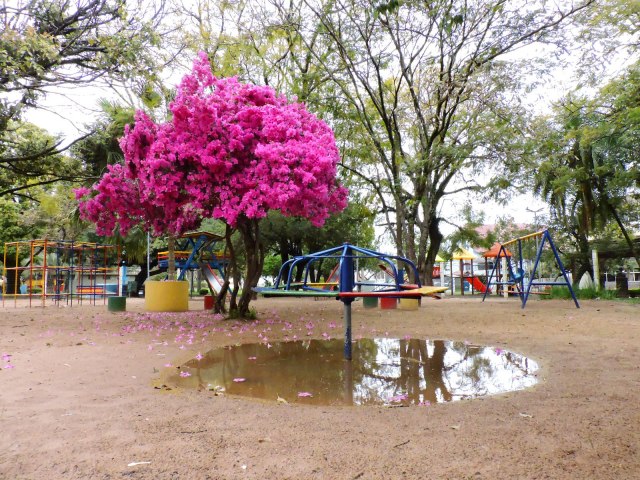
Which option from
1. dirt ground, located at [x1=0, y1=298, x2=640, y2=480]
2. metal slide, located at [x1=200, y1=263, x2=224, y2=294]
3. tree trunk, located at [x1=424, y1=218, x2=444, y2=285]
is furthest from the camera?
tree trunk, located at [x1=424, y1=218, x2=444, y2=285]

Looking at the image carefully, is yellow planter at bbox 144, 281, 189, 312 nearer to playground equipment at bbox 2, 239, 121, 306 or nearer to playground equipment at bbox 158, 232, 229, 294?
playground equipment at bbox 158, 232, 229, 294

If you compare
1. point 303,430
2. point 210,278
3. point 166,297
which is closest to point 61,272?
point 210,278

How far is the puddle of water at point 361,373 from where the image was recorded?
3.80 m

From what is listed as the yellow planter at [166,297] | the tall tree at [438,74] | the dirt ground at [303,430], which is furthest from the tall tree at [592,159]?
the yellow planter at [166,297]

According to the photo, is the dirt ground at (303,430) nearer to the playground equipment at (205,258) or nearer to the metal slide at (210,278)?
the playground equipment at (205,258)

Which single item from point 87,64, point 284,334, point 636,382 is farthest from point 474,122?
point 636,382

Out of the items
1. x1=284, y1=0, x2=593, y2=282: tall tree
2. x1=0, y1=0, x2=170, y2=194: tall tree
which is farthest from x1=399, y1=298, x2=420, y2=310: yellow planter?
x1=0, y1=0, x2=170, y2=194: tall tree

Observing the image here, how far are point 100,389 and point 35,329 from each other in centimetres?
552

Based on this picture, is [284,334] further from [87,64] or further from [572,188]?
[572,188]

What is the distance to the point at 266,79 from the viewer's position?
1361 centimetres

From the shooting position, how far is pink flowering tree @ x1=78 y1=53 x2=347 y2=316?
7668mm

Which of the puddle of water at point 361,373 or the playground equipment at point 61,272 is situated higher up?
the playground equipment at point 61,272

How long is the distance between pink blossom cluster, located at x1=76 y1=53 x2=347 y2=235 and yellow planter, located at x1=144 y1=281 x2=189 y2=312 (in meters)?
4.75

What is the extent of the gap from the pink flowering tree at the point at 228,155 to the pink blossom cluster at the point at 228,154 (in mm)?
16
